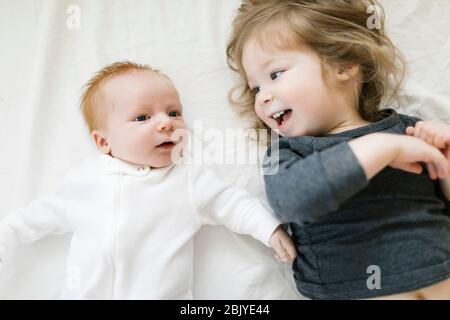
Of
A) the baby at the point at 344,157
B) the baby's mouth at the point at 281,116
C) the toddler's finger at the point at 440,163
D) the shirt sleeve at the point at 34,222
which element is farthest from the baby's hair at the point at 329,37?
the shirt sleeve at the point at 34,222

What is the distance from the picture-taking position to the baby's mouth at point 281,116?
970 millimetres

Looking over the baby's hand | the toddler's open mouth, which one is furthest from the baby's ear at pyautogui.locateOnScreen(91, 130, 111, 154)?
the baby's hand

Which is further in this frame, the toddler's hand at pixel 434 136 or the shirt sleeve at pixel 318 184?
the toddler's hand at pixel 434 136

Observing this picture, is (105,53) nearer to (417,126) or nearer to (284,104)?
(284,104)

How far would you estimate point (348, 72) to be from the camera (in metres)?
1.01

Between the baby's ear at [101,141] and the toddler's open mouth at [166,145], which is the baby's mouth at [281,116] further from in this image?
the baby's ear at [101,141]

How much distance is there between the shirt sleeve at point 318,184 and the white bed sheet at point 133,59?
0.26 m

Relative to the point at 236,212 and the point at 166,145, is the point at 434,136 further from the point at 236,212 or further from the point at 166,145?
the point at 166,145

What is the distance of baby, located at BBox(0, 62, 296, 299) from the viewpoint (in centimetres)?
94

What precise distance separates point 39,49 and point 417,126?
2.95ft

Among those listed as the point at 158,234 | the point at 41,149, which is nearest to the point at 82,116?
the point at 41,149

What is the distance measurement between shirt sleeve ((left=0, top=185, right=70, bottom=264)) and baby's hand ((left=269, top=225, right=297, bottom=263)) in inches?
17.7

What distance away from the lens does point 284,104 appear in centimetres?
95

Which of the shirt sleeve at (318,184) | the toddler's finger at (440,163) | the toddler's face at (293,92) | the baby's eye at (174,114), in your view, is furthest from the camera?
the baby's eye at (174,114)
